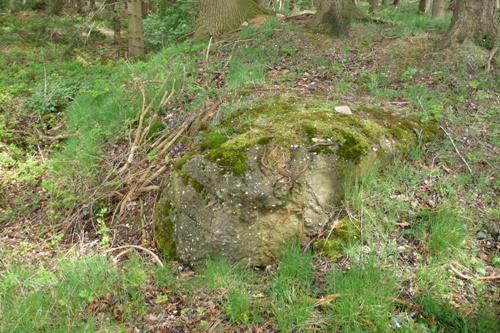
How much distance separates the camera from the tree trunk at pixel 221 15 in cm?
868

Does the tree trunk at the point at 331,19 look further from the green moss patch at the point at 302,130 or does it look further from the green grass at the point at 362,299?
the green grass at the point at 362,299

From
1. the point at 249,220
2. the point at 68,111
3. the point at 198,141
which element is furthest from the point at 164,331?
the point at 68,111

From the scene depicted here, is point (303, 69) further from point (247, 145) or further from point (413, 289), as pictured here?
point (413, 289)

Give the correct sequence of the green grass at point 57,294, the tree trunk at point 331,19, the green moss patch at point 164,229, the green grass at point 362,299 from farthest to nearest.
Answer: the tree trunk at point 331,19 < the green moss patch at point 164,229 < the green grass at point 57,294 < the green grass at point 362,299

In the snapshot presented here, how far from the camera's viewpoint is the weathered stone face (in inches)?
147

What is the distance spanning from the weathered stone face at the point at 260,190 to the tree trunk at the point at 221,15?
17.0 feet

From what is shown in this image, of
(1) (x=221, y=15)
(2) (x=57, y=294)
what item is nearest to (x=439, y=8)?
(1) (x=221, y=15)

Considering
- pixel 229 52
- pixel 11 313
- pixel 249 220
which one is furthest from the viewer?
pixel 229 52

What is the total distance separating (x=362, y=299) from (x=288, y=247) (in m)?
0.84

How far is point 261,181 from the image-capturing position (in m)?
3.79

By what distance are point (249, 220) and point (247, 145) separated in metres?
0.79

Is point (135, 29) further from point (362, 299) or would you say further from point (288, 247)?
point (362, 299)

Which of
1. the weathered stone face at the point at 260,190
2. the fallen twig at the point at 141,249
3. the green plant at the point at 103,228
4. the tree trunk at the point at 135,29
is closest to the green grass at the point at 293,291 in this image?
the weathered stone face at the point at 260,190

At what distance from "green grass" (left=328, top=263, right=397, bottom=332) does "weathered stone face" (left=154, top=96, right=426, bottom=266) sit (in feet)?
2.25
